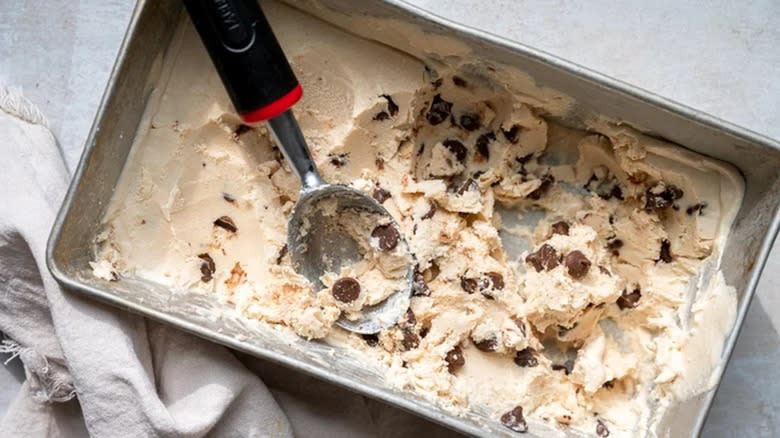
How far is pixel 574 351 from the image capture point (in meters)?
1.38

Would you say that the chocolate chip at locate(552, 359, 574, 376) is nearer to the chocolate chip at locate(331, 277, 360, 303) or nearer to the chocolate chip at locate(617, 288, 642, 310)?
the chocolate chip at locate(617, 288, 642, 310)

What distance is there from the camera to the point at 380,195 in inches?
53.0

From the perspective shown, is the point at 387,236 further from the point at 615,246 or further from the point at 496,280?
the point at 615,246

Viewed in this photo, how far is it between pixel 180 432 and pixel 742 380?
0.91m

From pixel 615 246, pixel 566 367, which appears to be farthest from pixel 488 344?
pixel 615 246

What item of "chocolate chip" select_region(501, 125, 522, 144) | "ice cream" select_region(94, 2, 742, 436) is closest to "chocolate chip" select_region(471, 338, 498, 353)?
"ice cream" select_region(94, 2, 742, 436)

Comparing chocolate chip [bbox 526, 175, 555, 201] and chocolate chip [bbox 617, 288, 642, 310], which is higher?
chocolate chip [bbox 526, 175, 555, 201]

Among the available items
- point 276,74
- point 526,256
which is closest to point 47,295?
point 276,74

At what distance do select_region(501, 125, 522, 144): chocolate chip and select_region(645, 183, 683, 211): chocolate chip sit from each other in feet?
0.74

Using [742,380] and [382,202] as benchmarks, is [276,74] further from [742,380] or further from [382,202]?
[742,380]

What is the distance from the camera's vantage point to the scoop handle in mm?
1149

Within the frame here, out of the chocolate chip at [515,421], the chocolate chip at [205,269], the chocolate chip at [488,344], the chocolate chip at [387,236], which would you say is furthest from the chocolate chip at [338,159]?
the chocolate chip at [515,421]

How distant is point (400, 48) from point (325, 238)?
0.33m

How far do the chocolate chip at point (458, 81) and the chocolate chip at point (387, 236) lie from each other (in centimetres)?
25
